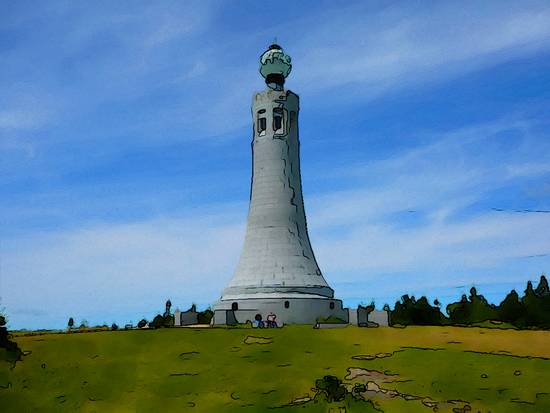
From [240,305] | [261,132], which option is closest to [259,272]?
[240,305]

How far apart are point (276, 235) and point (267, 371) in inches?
1015

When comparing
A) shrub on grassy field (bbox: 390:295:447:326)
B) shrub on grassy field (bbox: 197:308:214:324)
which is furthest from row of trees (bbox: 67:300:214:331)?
shrub on grassy field (bbox: 390:295:447:326)

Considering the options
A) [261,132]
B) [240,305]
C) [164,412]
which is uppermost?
[261,132]

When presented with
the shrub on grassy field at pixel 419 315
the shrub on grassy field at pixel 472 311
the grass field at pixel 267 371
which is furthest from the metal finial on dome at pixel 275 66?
the grass field at pixel 267 371

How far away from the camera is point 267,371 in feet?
98.9

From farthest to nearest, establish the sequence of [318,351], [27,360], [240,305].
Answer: [240,305], [318,351], [27,360]

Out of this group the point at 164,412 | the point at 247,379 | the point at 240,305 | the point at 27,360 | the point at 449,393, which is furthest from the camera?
the point at 240,305

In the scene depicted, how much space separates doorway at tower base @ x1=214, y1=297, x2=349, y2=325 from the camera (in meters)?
49.8

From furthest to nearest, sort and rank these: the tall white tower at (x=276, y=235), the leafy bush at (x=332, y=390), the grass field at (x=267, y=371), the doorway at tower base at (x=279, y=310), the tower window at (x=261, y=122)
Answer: the tower window at (x=261, y=122) → the tall white tower at (x=276, y=235) → the doorway at tower base at (x=279, y=310) → the grass field at (x=267, y=371) → the leafy bush at (x=332, y=390)

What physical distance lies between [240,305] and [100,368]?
2161 cm

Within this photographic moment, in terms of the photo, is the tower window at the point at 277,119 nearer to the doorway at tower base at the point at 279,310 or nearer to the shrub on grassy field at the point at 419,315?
the doorway at tower base at the point at 279,310

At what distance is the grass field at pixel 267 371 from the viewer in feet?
85.7

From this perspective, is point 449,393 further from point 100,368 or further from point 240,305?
point 240,305

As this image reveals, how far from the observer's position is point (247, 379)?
2909cm
